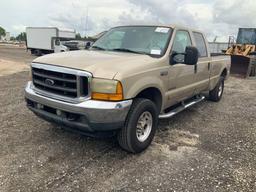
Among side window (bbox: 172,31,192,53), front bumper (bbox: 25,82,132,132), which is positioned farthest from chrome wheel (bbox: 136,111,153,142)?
side window (bbox: 172,31,192,53)

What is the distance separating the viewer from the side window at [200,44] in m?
5.55

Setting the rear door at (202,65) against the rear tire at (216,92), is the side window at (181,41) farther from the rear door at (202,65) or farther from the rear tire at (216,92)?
the rear tire at (216,92)

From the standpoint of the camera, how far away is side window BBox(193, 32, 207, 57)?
5.55 meters

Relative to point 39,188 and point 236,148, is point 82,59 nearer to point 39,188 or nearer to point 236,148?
point 39,188

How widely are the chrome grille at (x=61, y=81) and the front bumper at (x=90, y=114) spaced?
13 centimetres

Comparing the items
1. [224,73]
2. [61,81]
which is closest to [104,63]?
[61,81]

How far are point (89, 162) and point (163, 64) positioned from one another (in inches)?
74.3

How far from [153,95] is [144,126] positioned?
535 millimetres

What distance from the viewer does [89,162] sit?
3574mm

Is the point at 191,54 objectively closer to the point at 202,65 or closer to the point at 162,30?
the point at 162,30

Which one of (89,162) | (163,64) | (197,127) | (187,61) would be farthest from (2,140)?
(197,127)

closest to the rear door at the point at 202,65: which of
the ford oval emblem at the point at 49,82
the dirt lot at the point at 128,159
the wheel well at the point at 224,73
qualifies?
the dirt lot at the point at 128,159

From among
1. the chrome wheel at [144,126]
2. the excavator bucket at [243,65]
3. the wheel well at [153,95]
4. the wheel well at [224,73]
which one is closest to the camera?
the chrome wheel at [144,126]

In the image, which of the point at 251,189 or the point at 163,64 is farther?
the point at 163,64
